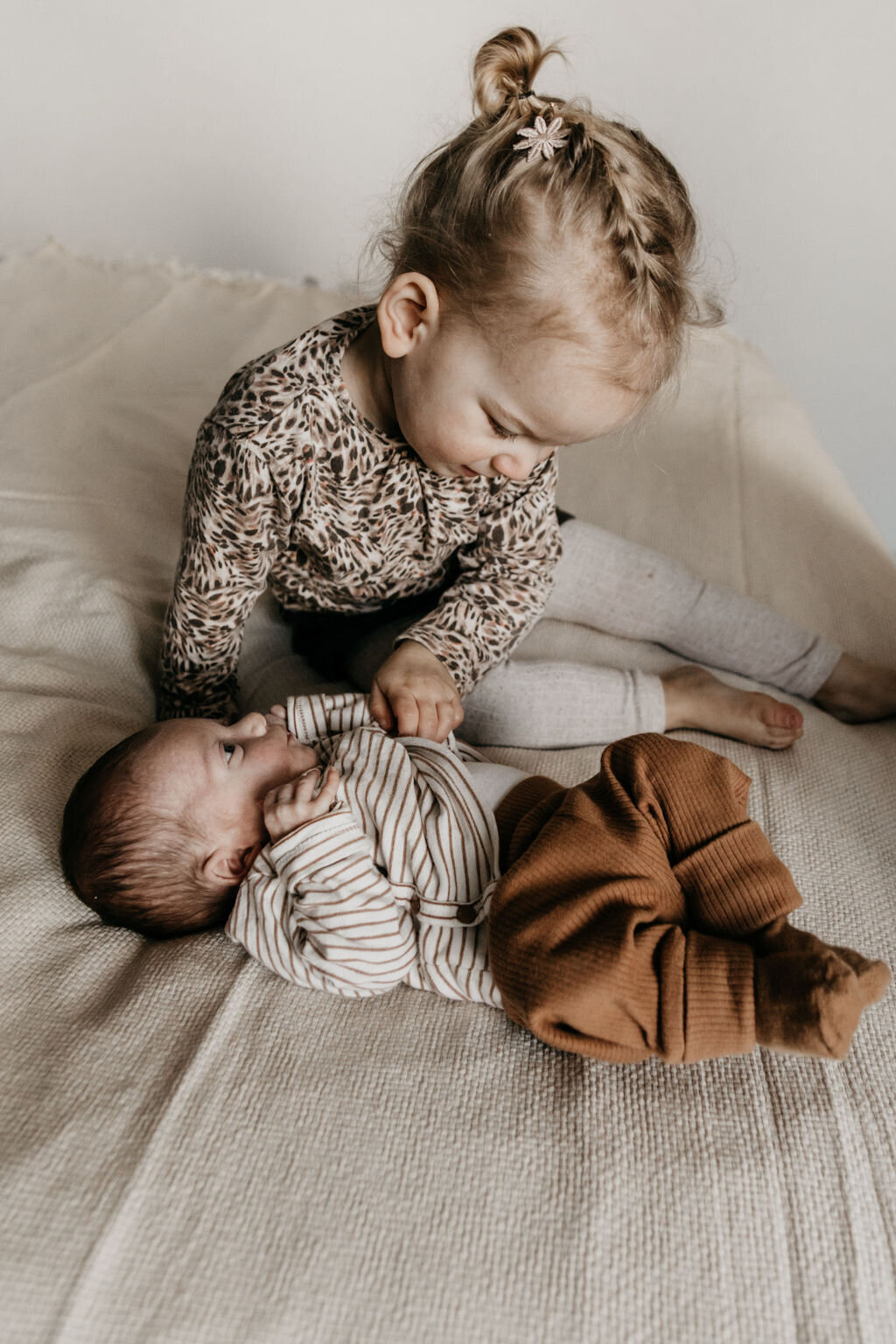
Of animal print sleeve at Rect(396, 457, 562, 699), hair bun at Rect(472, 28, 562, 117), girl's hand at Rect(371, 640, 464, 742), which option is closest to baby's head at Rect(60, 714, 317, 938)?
girl's hand at Rect(371, 640, 464, 742)

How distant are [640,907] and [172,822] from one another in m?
0.37

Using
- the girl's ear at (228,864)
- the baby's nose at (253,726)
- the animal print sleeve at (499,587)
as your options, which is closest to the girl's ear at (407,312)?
the animal print sleeve at (499,587)

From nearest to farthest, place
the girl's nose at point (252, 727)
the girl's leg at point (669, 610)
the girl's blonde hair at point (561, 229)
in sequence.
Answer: the girl's blonde hair at point (561, 229), the girl's nose at point (252, 727), the girl's leg at point (669, 610)

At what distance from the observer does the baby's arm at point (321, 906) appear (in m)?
0.68

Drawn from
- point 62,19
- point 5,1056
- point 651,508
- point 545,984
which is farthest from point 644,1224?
point 62,19

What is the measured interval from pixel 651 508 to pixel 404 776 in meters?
0.69

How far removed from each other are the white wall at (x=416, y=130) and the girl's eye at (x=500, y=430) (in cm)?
118

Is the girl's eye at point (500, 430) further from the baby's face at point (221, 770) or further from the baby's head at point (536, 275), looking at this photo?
the baby's face at point (221, 770)

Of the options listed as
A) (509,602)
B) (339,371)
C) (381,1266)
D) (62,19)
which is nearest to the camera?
(381,1266)

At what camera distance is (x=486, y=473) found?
83 cm

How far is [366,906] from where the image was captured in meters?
0.70

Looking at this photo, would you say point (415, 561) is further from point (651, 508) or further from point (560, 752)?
point (651, 508)

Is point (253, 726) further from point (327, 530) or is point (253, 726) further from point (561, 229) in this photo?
point (561, 229)

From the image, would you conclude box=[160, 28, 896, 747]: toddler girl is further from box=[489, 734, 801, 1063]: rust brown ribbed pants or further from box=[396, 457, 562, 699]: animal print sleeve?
box=[489, 734, 801, 1063]: rust brown ribbed pants
